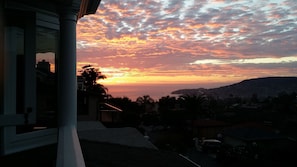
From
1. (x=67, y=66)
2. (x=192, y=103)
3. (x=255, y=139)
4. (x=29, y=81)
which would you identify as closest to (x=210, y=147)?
(x=255, y=139)

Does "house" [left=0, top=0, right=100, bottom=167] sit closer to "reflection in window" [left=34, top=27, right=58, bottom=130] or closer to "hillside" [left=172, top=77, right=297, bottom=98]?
"reflection in window" [left=34, top=27, right=58, bottom=130]

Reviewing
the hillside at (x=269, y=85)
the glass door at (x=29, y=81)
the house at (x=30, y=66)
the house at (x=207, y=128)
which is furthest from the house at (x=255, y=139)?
the house at (x=30, y=66)

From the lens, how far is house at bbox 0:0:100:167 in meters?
3.55

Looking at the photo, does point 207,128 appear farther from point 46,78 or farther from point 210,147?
point 46,78

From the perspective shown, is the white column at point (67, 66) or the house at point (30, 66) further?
the white column at point (67, 66)

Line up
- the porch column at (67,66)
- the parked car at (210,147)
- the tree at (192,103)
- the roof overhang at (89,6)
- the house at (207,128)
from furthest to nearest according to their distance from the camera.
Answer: the tree at (192,103) < the house at (207,128) < the parked car at (210,147) < the roof overhang at (89,6) < the porch column at (67,66)

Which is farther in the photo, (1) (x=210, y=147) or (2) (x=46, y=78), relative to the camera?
(1) (x=210, y=147)

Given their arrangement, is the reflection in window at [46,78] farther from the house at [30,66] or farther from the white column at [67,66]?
the white column at [67,66]

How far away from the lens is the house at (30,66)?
3.55 meters

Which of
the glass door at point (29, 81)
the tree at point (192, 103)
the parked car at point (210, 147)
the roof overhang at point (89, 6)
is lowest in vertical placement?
the parked car at point (210, 147)

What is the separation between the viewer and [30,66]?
367cm

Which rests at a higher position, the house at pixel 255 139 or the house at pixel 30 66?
the house at pixel 30 66

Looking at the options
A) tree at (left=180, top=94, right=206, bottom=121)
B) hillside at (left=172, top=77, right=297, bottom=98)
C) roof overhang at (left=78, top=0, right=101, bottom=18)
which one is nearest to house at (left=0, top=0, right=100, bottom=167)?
roof overhang at (left=78, top=0, right=101, bottom=18)

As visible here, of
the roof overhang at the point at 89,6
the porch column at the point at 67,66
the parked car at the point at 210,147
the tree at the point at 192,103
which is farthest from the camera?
the tree at the point at 192,103
